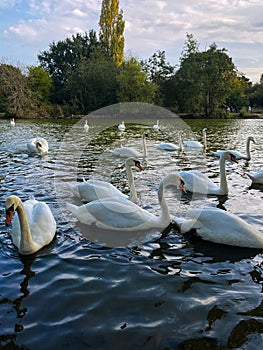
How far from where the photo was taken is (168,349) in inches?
127

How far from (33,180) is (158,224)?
16.2 feet

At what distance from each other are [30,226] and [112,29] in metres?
64.6

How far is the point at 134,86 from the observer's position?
51.5m

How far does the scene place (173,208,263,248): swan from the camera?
17.0 feet

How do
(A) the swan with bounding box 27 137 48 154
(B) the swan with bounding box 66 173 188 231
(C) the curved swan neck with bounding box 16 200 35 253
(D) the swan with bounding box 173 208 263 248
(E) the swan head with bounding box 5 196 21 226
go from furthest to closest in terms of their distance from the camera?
(A) the swan with bounding box 27 137 48 154
(B) the swan with bounding box 66 173 188 231
(D) the swan with bounding box 173 208 263 248
(C) the curved swan neck with bounding box 16 200 35 253
(E) the swan head with bounding box 5 196 21 226

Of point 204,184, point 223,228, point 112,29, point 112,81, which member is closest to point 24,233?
point 223,228

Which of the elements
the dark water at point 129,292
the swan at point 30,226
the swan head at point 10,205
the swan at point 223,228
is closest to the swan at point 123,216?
the dark water at point 129,292

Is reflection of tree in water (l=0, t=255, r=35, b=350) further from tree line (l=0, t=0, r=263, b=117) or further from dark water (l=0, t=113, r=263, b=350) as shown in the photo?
tree line (l=0, t=0, r=263, b=117)

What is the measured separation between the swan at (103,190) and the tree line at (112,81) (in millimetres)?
→ 43187

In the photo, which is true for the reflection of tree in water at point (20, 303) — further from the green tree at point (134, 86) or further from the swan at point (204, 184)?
the green tree at point (134, 86)

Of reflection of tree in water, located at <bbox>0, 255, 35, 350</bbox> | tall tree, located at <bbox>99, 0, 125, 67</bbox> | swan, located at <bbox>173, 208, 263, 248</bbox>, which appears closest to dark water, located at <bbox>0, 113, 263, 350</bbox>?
reflection of tree in water, located at <bbox>0, 255, 35, 350</bbox>

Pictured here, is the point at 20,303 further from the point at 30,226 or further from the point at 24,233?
the point at 30,226

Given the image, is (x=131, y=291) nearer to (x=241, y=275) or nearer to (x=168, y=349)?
(x=168, y=349)

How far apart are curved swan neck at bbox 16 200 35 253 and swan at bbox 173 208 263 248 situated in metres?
2.42
